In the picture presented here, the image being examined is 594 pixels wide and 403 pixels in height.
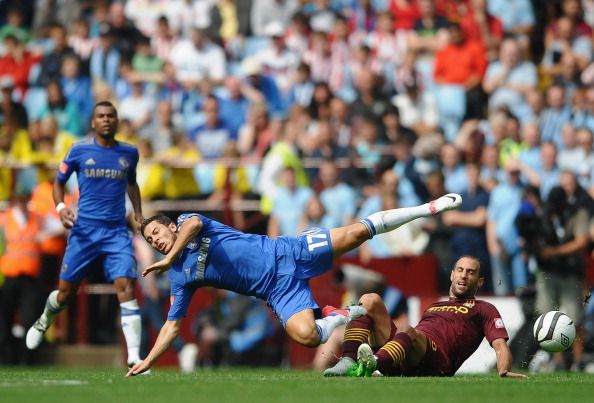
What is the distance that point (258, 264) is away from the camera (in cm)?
1184

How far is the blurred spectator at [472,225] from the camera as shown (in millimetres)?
17062

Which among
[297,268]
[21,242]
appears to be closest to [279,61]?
[21,242]

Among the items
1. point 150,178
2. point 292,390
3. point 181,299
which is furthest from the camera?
point 150,178

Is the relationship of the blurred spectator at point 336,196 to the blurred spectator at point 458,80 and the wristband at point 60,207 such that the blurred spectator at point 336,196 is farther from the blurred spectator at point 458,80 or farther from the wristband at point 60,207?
the wristband at point 60,207

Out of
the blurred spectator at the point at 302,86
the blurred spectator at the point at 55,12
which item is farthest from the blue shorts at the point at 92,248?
the blurred spectator at the point at 55,12

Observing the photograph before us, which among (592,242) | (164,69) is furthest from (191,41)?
(592,242)

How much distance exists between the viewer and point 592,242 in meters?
16.6

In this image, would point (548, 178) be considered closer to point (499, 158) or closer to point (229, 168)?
point (499, 158)

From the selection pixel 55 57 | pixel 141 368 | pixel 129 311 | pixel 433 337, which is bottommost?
pixel 141 368

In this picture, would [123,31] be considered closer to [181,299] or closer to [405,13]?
[405,13]

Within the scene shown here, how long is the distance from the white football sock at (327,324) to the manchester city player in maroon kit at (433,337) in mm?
215

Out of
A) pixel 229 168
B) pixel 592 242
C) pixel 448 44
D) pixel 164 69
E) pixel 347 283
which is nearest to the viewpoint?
pixel 592 242

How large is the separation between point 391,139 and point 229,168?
2.47 metres

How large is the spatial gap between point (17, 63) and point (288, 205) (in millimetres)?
7656
